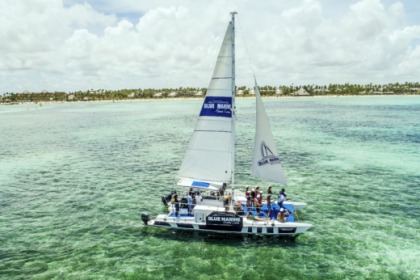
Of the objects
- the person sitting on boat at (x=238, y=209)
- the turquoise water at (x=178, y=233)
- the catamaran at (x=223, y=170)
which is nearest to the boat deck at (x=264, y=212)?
the catamaran at (x=223, y=170)

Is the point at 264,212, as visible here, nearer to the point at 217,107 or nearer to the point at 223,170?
the point at 223,170

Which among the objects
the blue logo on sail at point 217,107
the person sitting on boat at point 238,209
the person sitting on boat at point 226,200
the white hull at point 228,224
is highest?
the blue logo on sail at point 217,107

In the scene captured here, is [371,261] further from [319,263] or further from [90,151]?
[90,151]

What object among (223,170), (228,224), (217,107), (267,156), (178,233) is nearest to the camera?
(228,224)

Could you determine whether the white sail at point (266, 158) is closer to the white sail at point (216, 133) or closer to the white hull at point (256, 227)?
the white sail at point (216, 133)

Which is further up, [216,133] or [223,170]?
[216,133]

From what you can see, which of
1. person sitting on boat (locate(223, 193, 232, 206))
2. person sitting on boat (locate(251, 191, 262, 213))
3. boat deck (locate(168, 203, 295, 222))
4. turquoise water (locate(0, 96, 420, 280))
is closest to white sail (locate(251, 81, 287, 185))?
person sitting on boat (locate(251, 191, 262, 213))

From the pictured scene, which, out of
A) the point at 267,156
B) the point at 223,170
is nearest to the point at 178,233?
the point at 223,170
